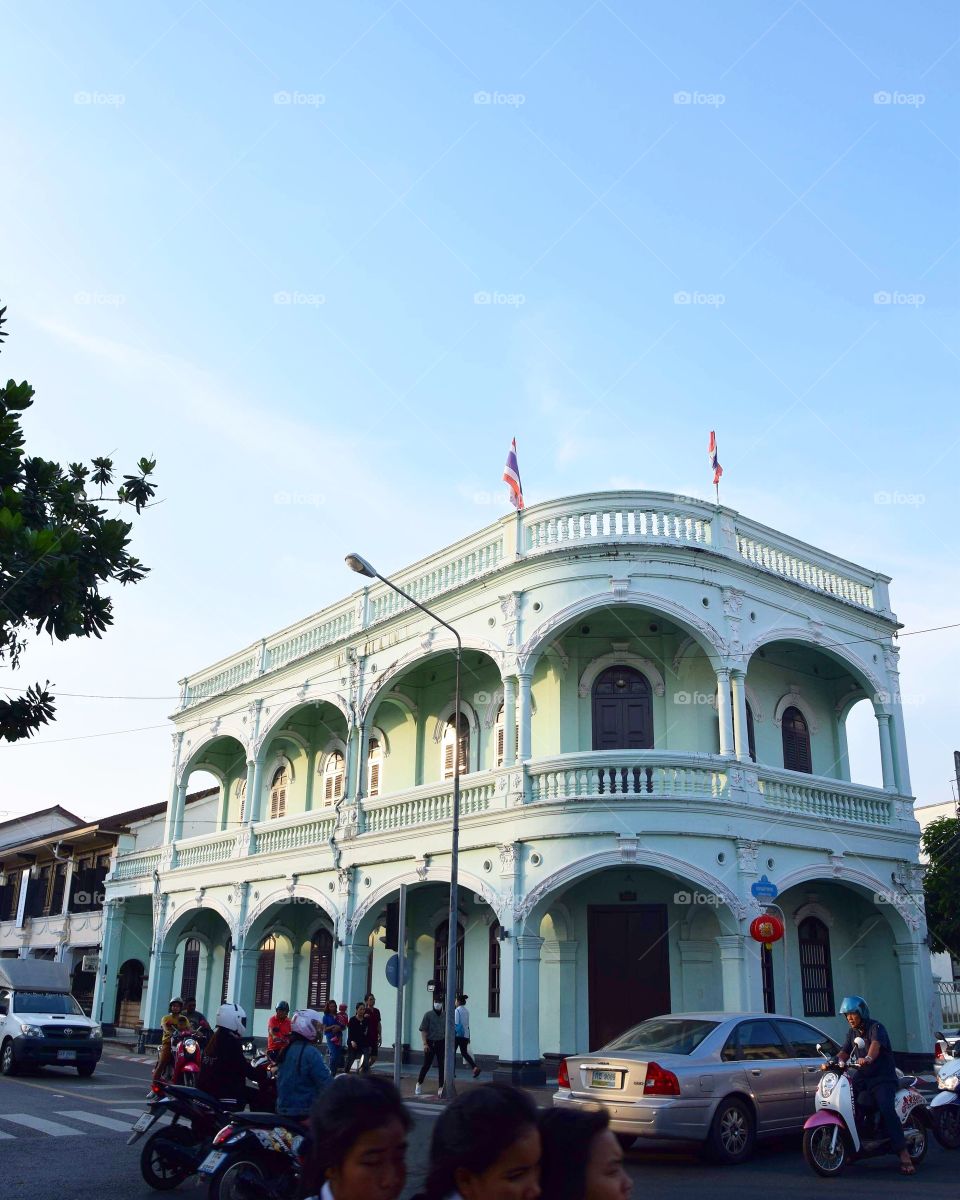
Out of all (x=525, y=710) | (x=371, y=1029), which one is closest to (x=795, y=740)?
(x=525, y=710)

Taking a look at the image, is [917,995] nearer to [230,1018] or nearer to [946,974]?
[230,1018]

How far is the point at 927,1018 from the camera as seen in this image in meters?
22.6

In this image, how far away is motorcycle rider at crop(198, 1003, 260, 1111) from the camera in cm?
995

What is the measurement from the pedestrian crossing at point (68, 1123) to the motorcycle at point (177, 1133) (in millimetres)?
3832

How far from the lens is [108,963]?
35.6 metres

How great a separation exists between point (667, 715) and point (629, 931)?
14.2 feet

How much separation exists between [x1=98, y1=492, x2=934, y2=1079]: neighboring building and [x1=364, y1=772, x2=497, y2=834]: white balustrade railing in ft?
0.22

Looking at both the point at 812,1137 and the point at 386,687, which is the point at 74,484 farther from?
the point at 386,687

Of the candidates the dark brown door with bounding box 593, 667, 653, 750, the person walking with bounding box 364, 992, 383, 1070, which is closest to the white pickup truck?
the person walking with bounding box 364, 992, 383, 1070

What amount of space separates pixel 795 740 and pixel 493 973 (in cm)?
846

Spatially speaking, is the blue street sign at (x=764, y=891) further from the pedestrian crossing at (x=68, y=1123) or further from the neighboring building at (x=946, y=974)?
the pedestrian crossing at (x=68, y=1123)

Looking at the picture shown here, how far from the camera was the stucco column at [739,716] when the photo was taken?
21.2 meters

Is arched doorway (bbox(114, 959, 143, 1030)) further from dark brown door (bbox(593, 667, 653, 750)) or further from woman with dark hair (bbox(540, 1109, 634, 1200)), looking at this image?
woman with dark hair (bbox(540, 1109, 634, 1200))

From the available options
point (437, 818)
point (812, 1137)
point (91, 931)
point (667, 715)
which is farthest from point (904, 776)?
point (91, 931)
